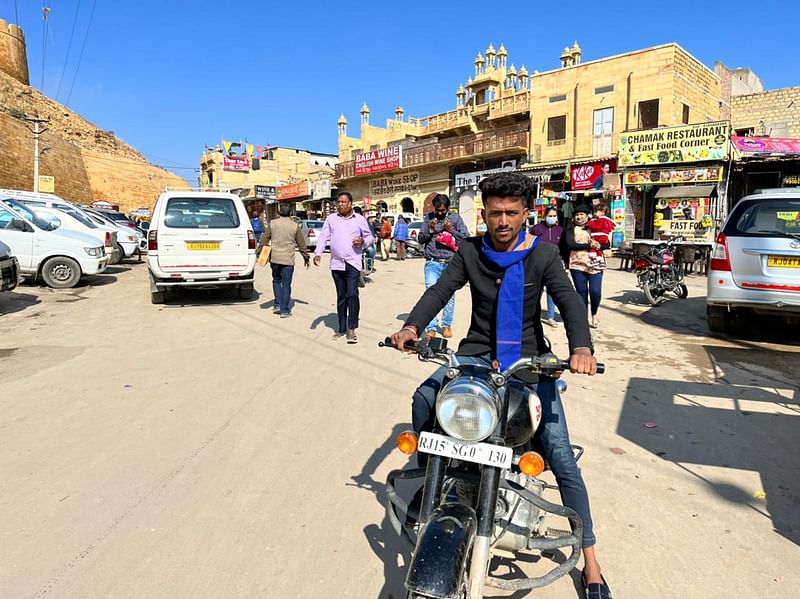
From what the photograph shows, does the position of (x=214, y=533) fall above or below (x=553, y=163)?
below

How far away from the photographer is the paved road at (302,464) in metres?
2.61

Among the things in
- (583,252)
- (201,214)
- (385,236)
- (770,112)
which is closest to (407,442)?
(583,252)

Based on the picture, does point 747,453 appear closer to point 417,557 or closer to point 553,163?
point 417,557

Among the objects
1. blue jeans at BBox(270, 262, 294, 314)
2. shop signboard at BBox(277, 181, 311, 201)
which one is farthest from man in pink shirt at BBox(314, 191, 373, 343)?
shop signboard at BBox(277, 181, 311, 201)

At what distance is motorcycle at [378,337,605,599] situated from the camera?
1874 millimetres

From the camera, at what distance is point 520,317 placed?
2.45m

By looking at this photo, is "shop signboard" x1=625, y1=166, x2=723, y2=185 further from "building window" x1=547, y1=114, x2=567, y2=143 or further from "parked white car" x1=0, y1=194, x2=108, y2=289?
"parked white car" x1=0, y1=194, x2=108, y2=289

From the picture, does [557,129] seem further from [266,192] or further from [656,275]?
[266,192]

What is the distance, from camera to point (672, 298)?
11.2 meters

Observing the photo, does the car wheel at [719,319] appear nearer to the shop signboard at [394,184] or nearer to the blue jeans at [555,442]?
the blue jeans at [555,442]

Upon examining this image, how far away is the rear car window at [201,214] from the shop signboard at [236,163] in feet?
198

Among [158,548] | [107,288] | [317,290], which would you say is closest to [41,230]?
[107,288]

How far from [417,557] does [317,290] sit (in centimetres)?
1080

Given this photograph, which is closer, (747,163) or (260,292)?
(260,292)
